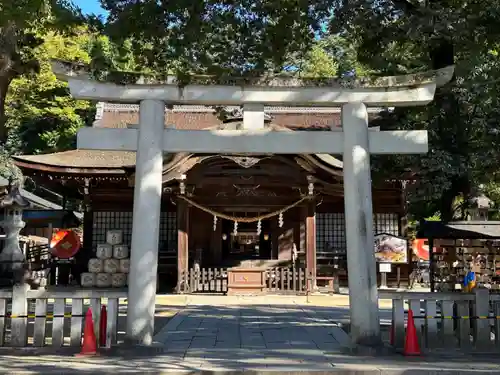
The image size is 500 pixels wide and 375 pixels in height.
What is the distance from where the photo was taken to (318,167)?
16.6 m

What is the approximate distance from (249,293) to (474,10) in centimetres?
1103

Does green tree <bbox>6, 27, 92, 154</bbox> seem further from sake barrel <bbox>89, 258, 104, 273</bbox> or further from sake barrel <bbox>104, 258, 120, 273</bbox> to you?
sake barrel <bbox>104, 258, 120, 273</bbox>

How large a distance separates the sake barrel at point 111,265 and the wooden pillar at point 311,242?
242 inches

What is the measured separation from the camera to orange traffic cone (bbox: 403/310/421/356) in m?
7.53

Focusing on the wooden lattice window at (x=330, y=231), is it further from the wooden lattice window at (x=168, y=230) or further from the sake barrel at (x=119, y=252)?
the sake barrel at (x=119, y=252)

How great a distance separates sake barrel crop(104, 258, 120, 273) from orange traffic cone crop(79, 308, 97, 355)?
8.93m

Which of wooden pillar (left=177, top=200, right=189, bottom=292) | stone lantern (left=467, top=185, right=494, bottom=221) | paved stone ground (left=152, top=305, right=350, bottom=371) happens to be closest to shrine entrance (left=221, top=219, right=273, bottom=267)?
wooden pillar (left=177, top=200, right=189, bottom=292)

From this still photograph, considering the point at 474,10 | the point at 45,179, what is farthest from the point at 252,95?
the point at 45,179

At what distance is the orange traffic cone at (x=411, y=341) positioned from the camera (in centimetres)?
753

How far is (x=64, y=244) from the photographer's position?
58.4 ft

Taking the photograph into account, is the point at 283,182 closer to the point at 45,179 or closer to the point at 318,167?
the point at 318,167

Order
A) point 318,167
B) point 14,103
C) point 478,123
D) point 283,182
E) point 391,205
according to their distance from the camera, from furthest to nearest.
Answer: point 14,103
point 391,205
point 283,182
point 318,167
point 478,123

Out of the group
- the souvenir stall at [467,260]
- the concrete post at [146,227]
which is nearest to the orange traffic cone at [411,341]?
the concrete post at [146,227]

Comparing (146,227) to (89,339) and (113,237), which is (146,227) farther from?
(113,237)
